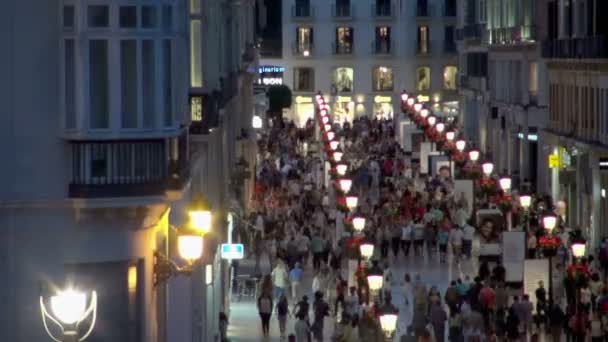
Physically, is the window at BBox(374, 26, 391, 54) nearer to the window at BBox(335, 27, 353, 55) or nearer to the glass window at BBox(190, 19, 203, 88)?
A: the window at BBox(335, 27, 353, 55)

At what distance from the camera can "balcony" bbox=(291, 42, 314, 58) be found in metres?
121

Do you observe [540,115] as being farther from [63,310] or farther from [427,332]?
[63,310]

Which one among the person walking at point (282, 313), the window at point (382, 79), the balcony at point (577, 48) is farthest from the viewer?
the window at point (382, 79)

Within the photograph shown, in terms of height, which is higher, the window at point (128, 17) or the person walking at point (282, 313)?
the window at point (128, 17)

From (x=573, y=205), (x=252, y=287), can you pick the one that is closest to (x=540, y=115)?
(x=573, y=205)

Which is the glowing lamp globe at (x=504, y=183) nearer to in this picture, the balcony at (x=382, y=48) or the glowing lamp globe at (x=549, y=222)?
the glowing lamp globe at (x=549, y=222)

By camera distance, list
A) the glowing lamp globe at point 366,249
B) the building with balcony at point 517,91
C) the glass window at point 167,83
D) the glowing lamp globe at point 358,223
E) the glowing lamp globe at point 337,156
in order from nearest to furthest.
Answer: the glass window at point 167,83 < the glowing lamp globe at point 366,249 < the glowing lamp globe at point 358,223 < the glowing lamp globe at point 337,156 < the building with balcony at point 517,91

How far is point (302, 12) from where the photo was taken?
122 meters

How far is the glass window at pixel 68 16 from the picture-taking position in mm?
20062

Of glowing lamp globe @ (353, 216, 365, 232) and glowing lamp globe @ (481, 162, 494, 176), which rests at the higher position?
glowing lamp globe @ (481, 162, 494, 176)

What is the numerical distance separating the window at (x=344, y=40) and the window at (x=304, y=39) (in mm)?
1604

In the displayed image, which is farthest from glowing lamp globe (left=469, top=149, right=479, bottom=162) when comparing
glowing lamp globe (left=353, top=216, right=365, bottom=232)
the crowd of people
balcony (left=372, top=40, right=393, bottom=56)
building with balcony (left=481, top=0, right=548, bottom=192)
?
balcony (left=372, top=40, right=393, bottom=56)

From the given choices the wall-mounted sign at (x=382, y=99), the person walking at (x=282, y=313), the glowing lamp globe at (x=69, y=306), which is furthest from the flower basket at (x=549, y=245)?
the wall-mounted sign at (x=382, y=99)

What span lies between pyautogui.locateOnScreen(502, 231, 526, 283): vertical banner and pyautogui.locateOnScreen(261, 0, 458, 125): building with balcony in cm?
7834
